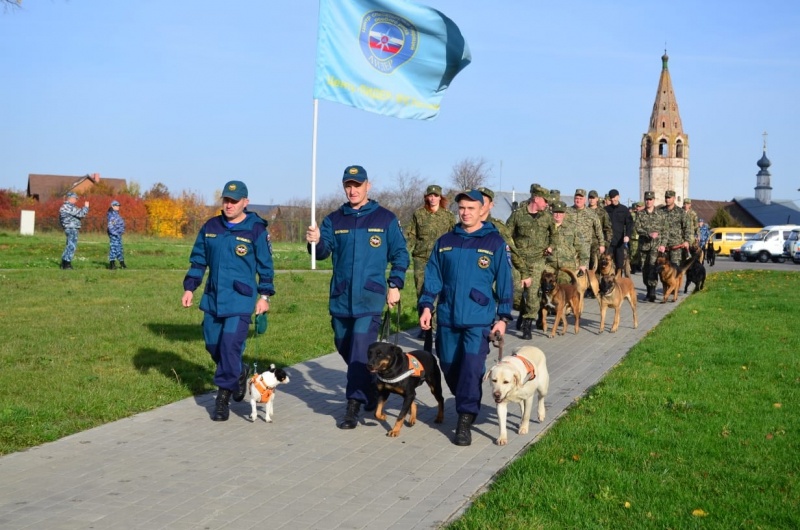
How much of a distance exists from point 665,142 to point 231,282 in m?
129

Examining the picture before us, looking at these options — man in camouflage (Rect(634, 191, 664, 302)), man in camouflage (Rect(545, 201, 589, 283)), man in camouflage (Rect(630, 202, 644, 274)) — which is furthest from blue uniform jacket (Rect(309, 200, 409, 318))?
man in camouflage (Rect(630, 202, 644, 274))

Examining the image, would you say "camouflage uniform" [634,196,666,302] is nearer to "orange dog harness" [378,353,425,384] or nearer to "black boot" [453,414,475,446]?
"orange dog harness" [378,353,425,384]

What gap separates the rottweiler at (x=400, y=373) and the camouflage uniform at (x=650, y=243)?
13.1 m

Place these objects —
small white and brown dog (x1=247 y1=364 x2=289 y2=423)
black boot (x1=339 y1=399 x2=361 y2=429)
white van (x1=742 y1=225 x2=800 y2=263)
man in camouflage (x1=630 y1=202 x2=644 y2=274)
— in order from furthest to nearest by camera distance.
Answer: white van (x1=742 y1=225 x2=800 y2=263) → man in camouflage (x1=630 y1=202 x2=644 y2=274) → small white and brown dog (x1=247 y1=364 x2=289 y2=423) → black boot (x1=339 y1=399 x2=361 y2=429)

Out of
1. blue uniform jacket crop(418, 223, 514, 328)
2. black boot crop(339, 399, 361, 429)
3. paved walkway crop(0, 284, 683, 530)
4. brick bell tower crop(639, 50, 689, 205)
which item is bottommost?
paved walkway crop(0, 284, 683, 530)

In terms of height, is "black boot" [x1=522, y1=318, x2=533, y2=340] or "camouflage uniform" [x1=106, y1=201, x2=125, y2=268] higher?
"camouflage uniform" [x1=106, y1=201, x2=125, y2=268]

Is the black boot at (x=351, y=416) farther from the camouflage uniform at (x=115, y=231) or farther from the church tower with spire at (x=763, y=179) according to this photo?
the church tower with spire at (x=763, y=179)

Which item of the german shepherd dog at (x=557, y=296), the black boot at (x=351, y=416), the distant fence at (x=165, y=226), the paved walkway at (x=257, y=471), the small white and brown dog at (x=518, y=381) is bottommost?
the paved walkway at (x=257, y=471)

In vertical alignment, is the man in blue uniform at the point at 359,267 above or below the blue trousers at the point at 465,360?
above

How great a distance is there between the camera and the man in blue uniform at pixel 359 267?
825 centimetres

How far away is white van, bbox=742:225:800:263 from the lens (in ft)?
173

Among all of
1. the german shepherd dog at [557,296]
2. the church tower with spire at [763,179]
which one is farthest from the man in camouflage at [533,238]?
the church tower with spire at [763,179]

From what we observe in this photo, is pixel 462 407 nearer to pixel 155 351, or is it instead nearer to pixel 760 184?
pixel 155 351

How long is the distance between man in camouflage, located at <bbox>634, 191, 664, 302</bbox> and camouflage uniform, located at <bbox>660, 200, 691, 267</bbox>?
11 cm
